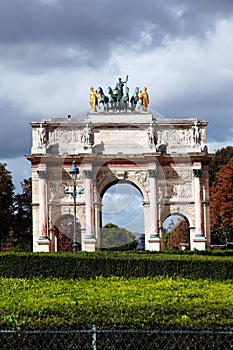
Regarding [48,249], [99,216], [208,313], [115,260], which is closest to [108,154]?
[99,216]

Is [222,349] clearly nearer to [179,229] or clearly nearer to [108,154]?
[108,154]

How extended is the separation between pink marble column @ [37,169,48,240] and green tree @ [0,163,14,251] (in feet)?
29.2

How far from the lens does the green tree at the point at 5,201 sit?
50.4m

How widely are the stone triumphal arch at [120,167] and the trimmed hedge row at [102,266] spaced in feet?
76.3

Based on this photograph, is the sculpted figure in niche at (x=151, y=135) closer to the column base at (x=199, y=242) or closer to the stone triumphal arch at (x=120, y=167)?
the stone triumphal arch at (x=120, y=167)

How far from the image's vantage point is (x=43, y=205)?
1636 inches

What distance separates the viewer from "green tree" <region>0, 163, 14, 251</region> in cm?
5038

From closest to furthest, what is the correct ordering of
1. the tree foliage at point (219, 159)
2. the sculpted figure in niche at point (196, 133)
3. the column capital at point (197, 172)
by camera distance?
the column capital at point (197, 172) → the sculpted figure in niche at point (196, 133) → the tree foliage at point (219, 159)

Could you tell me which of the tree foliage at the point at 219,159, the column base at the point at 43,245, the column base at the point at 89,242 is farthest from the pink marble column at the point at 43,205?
the tree foliage at the point at 219,159

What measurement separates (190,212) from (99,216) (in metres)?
5.94

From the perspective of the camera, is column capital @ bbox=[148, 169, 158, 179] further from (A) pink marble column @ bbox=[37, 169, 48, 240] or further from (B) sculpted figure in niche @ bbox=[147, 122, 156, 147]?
(A) pink marble column @ bbox=[37, 169, 48, 240]

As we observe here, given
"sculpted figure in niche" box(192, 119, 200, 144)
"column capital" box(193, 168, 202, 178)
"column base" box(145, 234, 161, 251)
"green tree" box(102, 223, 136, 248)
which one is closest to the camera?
"column base" box(145, 234, 161, 251)

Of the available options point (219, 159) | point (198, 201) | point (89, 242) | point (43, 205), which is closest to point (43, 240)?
point (43, 205)

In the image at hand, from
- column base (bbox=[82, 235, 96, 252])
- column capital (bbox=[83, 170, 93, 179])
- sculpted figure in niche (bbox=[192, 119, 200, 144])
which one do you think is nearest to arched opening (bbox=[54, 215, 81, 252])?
column base (bbox=[82, 235, 96, 252])
